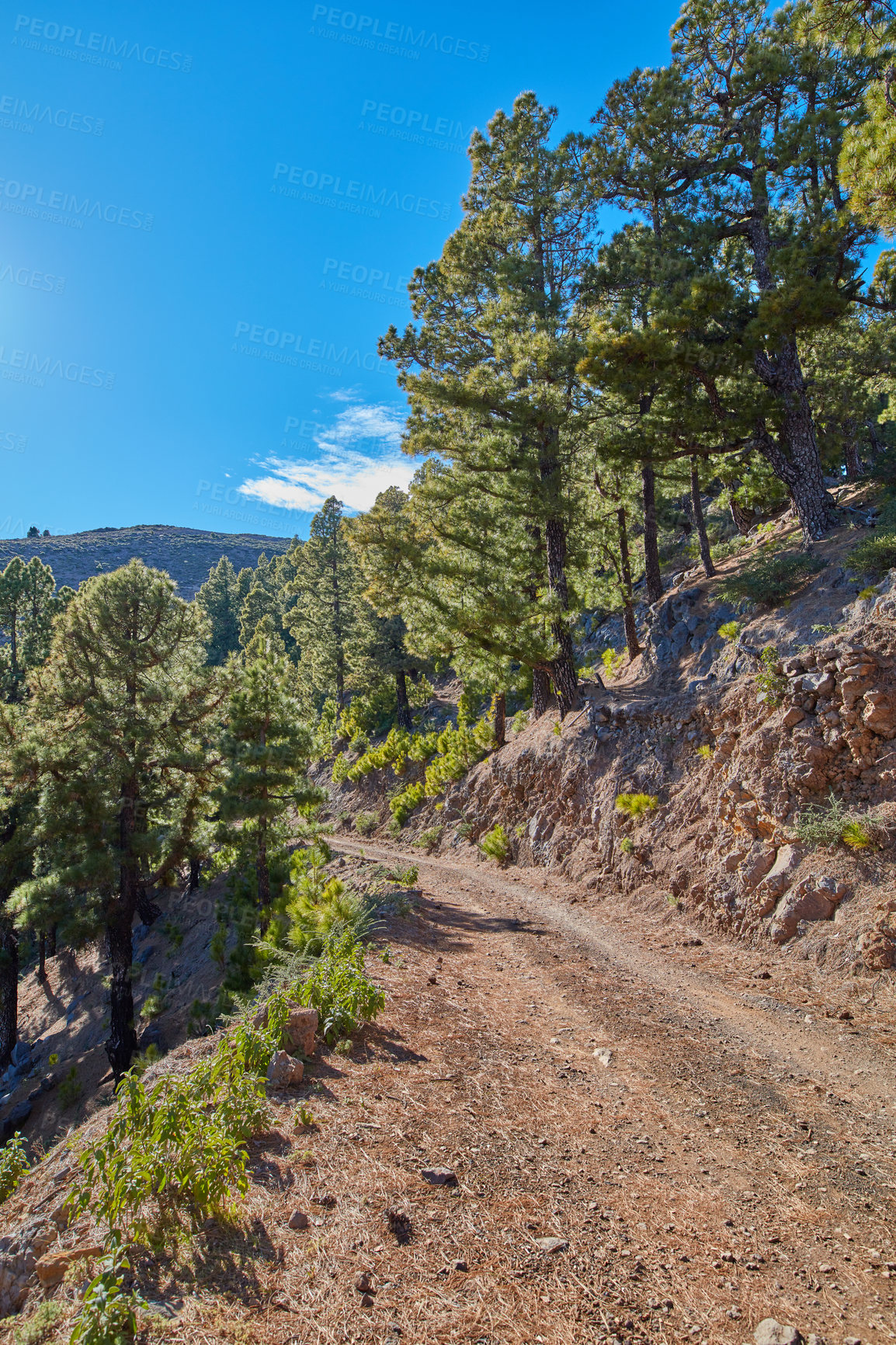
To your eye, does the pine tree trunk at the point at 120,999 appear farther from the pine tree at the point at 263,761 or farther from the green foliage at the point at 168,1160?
the green foliage at the point at 168,1160

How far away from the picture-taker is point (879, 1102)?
4.61m

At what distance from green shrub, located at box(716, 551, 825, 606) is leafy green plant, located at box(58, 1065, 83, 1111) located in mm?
19622

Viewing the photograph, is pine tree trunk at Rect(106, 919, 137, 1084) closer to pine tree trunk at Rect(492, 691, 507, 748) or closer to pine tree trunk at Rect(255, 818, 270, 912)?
pine tree trunk at Rect(255, 818, 270, 912)

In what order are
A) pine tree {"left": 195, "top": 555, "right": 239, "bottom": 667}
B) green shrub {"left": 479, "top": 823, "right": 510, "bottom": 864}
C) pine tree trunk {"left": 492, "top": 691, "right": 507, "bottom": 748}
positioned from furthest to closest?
pine tree {"left": 195, "top": 555, "right": 239, "bottom": 667}, pine tree trunk {"left": 492, "top": 691, "right": 507, "bottom": 748}, green shrub {"left": 479, "top": 823, "right": 510, "bottom": 864}

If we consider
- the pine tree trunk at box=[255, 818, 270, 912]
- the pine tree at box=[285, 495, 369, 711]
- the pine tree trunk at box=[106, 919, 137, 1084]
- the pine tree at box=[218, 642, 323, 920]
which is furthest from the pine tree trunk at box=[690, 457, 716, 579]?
the pine tree at box=[285, 495, 369, 711]

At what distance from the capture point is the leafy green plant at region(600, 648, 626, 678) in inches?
670

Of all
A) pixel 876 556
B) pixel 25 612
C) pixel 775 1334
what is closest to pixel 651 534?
pixel 876 556

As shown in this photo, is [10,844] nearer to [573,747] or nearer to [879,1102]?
[573,747]

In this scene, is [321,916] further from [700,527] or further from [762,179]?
[762,179]

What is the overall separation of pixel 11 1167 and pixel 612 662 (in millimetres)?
16101

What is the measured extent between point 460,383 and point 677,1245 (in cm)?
1576

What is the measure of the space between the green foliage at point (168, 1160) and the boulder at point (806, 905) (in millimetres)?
6501

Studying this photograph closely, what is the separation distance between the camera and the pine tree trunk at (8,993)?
20078mm

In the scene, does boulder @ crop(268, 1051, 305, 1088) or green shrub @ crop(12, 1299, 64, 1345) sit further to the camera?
boulder @ crop(268, 1051, 305, 1088)
